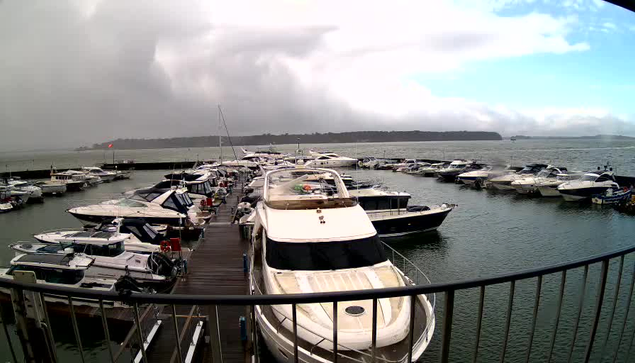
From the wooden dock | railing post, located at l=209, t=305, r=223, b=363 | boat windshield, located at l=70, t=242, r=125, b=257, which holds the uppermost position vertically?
railing post, located at l=209, t=305, r=223, b=363

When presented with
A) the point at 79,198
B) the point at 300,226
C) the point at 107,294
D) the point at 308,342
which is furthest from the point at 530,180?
the point at 79,198

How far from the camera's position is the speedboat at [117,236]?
13.3 m

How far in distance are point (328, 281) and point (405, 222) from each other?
46.6 feet

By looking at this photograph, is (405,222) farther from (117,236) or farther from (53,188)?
(53,188)

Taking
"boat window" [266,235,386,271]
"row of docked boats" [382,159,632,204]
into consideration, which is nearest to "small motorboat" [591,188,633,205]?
"row of docked boats" [382,159,632,204]

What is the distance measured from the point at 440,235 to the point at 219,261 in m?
13.9

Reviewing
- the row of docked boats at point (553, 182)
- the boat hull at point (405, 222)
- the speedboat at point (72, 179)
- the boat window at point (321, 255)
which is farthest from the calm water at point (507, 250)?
the speedboat at point (72, 179)

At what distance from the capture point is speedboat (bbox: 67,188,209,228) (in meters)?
21.4

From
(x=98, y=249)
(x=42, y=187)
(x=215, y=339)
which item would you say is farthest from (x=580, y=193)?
(x=42, y=187)

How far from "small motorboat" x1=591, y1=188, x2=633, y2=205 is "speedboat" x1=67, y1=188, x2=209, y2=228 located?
31.4 m

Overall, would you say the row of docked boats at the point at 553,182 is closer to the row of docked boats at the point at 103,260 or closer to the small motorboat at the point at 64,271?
the row of docked boats at the point at 103,260

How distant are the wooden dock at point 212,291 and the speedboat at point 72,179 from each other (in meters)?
34.5

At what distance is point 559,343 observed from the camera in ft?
32.8

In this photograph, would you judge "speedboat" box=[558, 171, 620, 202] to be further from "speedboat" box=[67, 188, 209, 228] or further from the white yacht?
the white yacht
